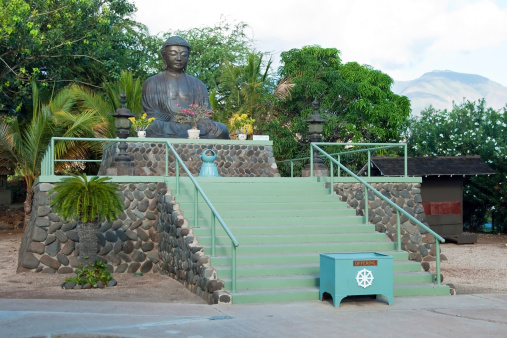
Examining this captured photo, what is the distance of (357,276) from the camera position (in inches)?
334

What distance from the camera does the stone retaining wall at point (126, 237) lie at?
37.9 ft

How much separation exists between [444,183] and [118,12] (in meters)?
13.1

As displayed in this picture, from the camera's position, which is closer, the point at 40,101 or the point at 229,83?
the point at 40,101

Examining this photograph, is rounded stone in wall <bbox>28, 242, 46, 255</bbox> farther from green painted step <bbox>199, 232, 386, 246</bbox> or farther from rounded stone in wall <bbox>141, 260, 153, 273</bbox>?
green painted step <bbox>199, 232, 386, 246</bbox>

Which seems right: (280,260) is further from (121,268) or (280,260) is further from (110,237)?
(110,237)

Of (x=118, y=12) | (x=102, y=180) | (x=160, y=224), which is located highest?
(x=118, y=12)

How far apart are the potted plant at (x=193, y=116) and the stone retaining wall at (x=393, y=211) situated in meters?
4.17

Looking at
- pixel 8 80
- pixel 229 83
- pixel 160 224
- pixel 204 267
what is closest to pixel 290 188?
pixel 160 224

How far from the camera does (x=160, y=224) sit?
40.1ft

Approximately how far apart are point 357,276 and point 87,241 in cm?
468

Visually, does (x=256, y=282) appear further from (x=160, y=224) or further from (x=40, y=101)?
(x=40, y=101)

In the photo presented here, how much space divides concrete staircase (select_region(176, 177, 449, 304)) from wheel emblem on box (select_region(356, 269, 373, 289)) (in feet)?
2.57

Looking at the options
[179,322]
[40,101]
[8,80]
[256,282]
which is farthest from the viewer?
[40,101]

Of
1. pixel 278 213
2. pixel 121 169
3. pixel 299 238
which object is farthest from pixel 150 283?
pixel 121 169
